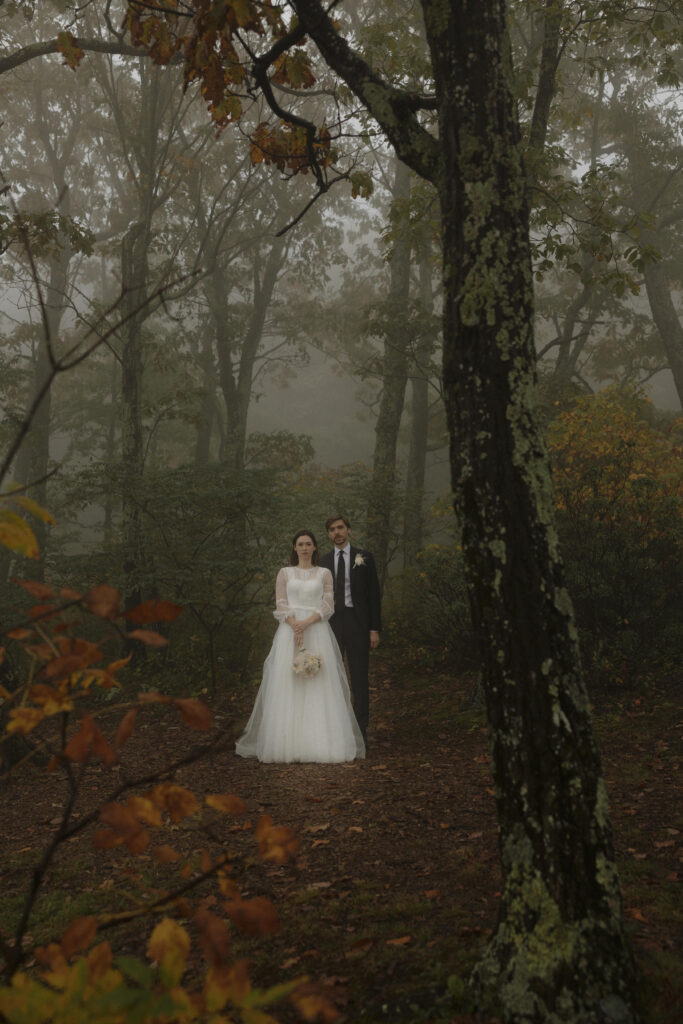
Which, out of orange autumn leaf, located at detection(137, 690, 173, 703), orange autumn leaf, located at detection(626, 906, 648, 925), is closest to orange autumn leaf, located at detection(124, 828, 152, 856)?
orange autumn leaf, located at detection(137, 690, 173, 703)

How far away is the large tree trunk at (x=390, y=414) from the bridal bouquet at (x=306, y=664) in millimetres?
6564

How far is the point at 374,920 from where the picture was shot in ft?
12.6

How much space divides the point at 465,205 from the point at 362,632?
5.62 meters

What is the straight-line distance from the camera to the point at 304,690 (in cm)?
777

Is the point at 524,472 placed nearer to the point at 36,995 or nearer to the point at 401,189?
the point at 36,995

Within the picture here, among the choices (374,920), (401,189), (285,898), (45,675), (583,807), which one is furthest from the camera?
(401,189)

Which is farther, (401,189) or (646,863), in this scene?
(401,189)

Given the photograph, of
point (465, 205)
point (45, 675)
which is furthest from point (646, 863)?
point (45, 675)

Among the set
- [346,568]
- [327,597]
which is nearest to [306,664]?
[327,597]

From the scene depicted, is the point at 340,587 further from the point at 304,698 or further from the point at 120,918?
the point at 120,918

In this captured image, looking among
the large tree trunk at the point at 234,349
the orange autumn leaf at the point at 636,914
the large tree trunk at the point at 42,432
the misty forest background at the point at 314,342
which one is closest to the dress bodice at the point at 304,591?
the misty forest background at the point at 314,342

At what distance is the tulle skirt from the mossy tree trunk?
4689 mm

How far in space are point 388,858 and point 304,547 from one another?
3.75 metres

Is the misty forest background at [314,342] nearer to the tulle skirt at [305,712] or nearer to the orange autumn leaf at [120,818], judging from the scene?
the orange autumn leaf at [120,818]
